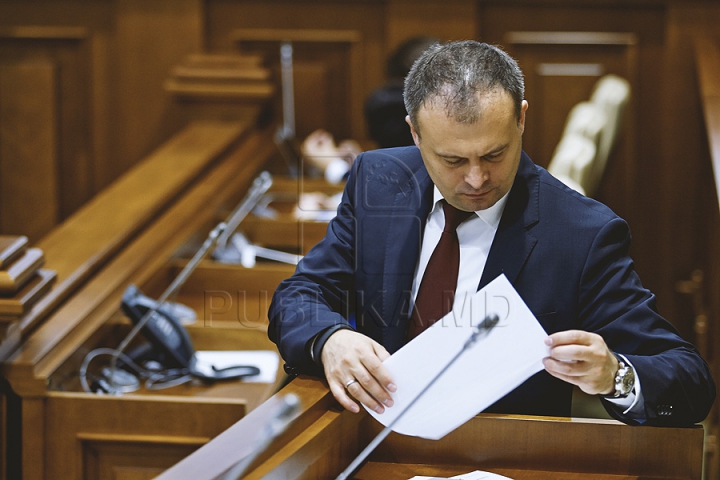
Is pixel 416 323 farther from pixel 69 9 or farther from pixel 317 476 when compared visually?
pixel 69 9

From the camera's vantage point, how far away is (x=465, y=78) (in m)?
1.47

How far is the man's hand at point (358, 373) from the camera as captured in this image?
1346 mm

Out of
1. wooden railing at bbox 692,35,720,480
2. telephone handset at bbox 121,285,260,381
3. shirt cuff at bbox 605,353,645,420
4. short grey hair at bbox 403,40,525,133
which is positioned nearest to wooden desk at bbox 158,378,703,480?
shirt cuff at bbox 605,353,645,420

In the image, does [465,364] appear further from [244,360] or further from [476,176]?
[244,360]

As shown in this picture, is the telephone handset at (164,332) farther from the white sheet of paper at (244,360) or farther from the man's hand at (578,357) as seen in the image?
the man's hand at (578,357)

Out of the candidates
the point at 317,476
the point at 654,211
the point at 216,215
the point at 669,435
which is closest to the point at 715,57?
the point at 654,211

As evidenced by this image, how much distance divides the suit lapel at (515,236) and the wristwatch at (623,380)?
0.94 feet

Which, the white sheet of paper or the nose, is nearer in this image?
the nose

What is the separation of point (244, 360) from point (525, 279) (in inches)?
43.6

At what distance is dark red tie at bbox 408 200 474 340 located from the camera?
167cm

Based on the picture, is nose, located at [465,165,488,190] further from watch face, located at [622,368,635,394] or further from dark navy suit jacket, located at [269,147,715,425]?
watch face, located at [622,368,635,394]

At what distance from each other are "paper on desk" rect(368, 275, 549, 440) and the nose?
0.76ft

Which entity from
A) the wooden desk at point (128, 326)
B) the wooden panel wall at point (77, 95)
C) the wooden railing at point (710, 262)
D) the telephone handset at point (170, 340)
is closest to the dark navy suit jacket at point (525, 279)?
the wooden desk at point (128, 326)

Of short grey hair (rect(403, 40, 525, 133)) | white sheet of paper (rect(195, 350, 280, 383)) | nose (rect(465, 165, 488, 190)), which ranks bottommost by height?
white sheet of paper (rect(195, 350, 280, 383))
